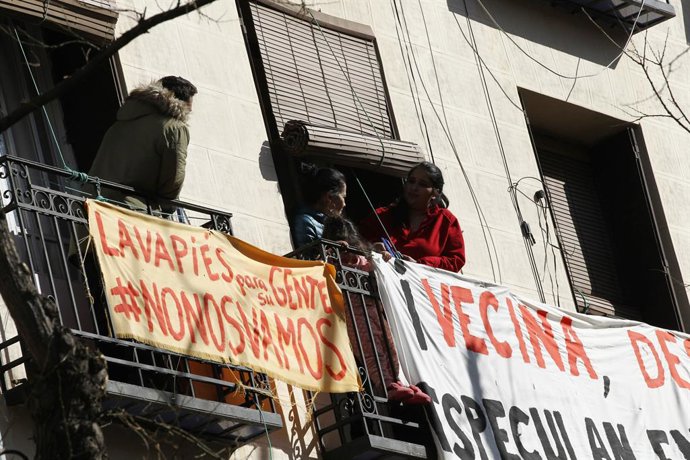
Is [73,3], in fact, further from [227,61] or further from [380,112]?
[380,112]

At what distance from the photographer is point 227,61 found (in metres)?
14.1

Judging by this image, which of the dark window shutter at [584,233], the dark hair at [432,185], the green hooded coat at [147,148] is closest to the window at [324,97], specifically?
the dark hair at [432,185]

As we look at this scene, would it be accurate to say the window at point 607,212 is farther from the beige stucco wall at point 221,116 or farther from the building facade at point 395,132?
the beige stucco wall at point 221,116

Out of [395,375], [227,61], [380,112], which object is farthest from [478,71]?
[395,375]

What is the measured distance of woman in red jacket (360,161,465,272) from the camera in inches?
549

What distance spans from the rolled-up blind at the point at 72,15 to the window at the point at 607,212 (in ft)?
16.1

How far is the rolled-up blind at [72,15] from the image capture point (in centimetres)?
1264

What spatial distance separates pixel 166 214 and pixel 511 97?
5.24 metres

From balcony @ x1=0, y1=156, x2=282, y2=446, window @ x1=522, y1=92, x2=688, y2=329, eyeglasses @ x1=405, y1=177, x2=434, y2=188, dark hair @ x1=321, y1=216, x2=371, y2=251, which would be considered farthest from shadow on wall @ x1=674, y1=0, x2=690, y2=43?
balcony @ x1=0, y1=156, x2=282, y2=446

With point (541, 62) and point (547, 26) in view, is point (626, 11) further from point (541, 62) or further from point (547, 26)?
point (541, 62)

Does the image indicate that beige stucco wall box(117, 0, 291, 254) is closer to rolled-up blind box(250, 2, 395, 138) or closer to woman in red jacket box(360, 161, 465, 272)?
rolled-up blind box(250, 2, 395, 138)

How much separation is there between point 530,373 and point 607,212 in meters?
4.27

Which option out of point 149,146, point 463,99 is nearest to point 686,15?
point 463,99

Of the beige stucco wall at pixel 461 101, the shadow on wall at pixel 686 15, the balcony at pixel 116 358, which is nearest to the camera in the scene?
the balcony at pixel 116 358
